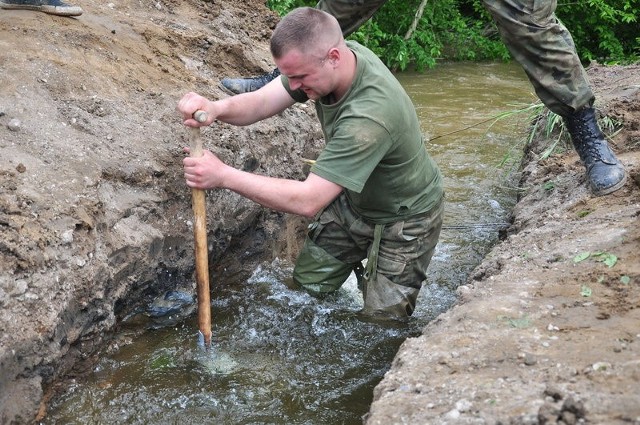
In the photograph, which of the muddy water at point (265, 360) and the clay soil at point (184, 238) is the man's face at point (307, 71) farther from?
the muddy water at point (265, 360)

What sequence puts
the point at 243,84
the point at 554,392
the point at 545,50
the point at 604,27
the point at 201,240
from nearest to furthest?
the point at 554,392, the point at 201,240, the point at 545,50, the point at 243,84, the point at 604,27

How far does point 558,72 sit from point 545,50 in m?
0.15

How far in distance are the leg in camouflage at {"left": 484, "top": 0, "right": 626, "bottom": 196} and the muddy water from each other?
1.28 meters

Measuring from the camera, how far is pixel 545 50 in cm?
430

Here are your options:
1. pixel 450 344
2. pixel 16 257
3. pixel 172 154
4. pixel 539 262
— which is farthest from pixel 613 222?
pixel 16 257

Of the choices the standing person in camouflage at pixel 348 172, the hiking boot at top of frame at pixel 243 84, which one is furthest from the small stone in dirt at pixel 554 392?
the hiking boot at top of frame at pixel 243 84

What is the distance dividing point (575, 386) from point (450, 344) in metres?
0.61

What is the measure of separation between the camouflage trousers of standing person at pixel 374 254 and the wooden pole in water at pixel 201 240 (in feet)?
3.11

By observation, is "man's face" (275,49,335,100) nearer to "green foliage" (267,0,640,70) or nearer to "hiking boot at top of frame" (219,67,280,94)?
"hiking boot at top of frame" (219,67,280,94)

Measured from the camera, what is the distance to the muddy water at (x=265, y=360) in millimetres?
3670

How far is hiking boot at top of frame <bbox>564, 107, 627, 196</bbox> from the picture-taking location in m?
4.48

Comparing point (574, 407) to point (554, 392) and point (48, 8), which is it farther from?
point (48, 8)

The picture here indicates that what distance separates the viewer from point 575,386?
2592 millimetres

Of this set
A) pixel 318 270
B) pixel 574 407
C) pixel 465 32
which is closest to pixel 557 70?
pixel 318 270
